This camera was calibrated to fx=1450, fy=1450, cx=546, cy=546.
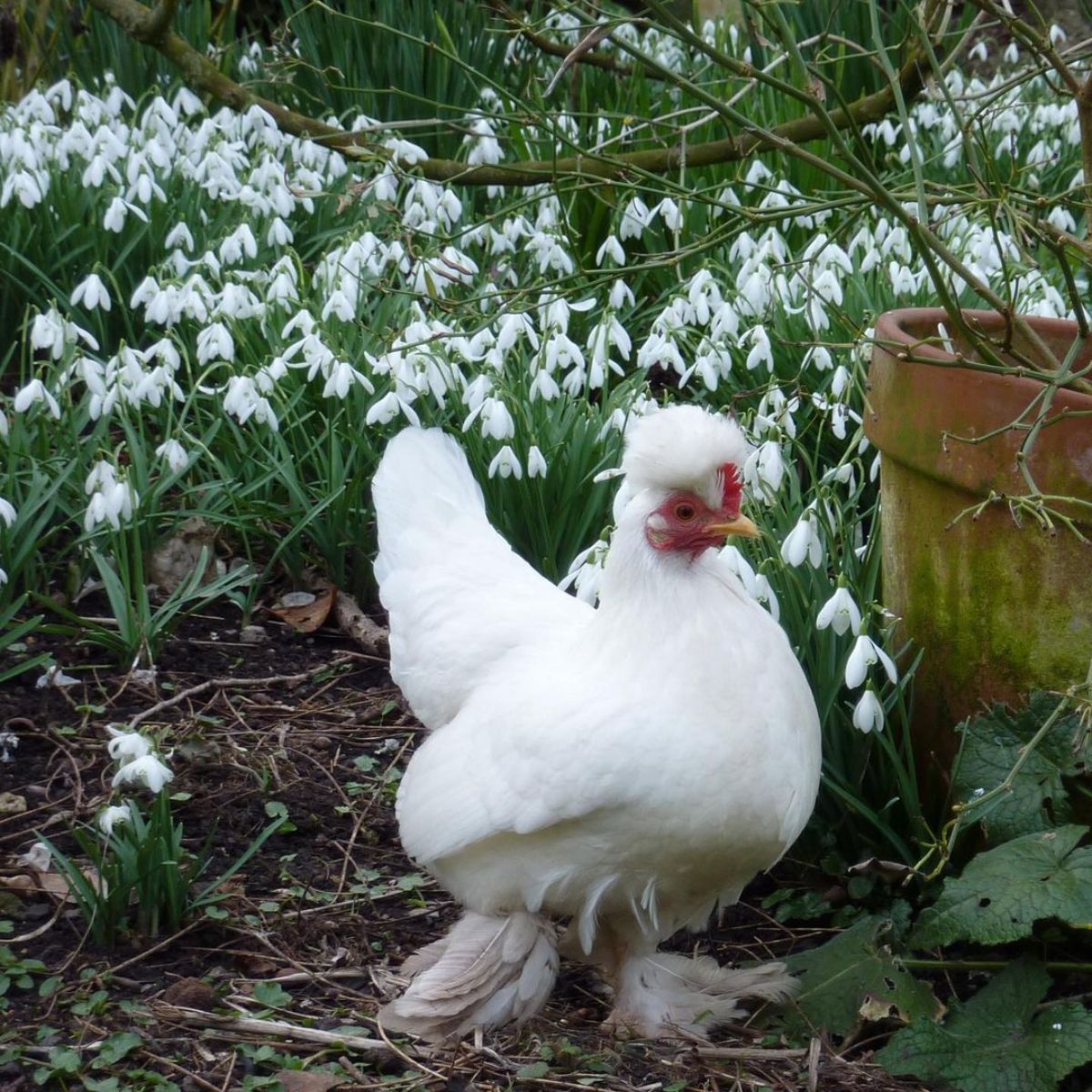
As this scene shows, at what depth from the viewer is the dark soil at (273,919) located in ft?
8.13

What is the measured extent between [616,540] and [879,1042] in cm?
103

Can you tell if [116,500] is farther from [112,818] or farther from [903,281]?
[903,281]

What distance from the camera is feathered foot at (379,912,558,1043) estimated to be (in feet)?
8.36

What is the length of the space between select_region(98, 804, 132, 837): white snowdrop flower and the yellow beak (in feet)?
3.95

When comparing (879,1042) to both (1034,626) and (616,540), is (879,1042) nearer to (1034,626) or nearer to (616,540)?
(1034,626)

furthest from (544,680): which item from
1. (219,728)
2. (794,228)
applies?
(794,228)

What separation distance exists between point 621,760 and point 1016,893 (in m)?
0.69

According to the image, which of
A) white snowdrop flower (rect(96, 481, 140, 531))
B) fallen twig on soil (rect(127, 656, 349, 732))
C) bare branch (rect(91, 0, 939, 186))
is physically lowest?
fallen twig on soil (rect(127, 656, 349, 732))

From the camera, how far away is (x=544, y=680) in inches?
97.1

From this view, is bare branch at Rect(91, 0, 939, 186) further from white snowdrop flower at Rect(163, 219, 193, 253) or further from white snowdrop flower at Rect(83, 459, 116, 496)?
white snowdrop flower at Rect(83, 459, 116, 496)

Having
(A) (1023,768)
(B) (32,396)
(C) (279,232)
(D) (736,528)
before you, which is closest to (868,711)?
(A) (1023,768)

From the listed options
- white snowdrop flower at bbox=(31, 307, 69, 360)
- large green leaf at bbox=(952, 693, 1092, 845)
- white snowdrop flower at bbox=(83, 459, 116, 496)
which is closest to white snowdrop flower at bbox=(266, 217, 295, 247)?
white snowdrop flower at bbox=(31, 307, 69, 360)

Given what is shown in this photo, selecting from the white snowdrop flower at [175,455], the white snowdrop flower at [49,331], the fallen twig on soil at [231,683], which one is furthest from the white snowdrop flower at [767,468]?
the white snowdrop flower at [49,331]

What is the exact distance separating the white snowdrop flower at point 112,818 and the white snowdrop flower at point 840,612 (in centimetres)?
131
